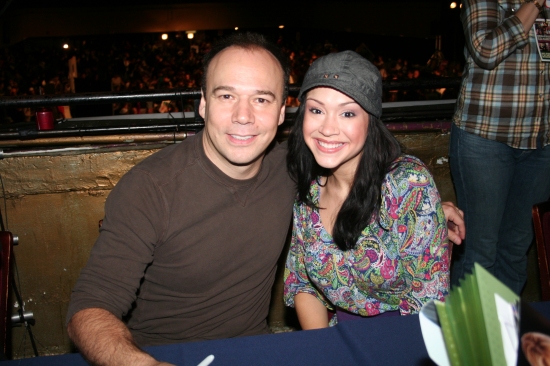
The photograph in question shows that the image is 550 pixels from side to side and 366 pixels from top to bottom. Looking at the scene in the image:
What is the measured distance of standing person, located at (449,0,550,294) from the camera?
233 cm

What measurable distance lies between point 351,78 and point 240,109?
0.42 metres

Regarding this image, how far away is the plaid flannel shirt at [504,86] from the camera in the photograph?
7.72ft

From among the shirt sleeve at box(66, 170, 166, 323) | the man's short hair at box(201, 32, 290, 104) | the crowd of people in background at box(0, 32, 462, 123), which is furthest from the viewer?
the crowd of people in background at box(0, 32, 462, 123)

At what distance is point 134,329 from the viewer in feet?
5.95

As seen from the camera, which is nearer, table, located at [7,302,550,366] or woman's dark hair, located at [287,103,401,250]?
table, located at [7,302,550,366]

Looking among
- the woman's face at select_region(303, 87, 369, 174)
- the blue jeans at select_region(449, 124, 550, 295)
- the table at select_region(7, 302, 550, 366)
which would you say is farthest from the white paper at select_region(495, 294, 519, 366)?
the blue jeans at select_region(449, 124, 550, 295)

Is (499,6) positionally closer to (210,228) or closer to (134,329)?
(210,228)

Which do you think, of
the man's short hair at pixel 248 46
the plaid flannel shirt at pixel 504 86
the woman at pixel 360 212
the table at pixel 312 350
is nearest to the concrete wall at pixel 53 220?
the man's short hair at pixel 248 46

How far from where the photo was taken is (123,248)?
1546mm

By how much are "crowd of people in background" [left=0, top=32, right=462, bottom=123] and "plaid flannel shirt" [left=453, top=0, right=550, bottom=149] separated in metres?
4.41

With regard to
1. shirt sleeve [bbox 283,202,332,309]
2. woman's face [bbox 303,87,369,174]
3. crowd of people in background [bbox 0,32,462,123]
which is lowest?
shirt sleeve [bbox 283,202,332,309]

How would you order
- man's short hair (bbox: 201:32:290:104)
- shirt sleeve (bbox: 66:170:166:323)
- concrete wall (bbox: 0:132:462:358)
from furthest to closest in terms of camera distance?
concrete wall (bbox: 0:132:462:358)
man's short hair (bbox: 201:32:290:104)
shirt sleeve (bbox: 66:170:166:323)

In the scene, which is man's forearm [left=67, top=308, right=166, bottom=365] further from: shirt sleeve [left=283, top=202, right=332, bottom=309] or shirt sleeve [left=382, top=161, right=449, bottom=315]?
shirt sleeve [left=382, top=161, right=449, bottom=315]

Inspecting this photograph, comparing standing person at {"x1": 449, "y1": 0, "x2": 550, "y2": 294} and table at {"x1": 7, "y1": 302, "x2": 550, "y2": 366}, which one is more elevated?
standing person at {"x1": 449, "y1": 0, "x2": 550, "y2": 294}
